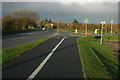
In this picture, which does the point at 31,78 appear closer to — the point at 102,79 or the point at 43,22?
the point at 102,79

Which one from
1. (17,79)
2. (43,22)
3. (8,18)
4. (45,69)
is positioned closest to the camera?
(17,79)

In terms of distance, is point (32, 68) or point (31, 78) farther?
point (32, 68)

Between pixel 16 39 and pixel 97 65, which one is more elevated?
pixel 16 39

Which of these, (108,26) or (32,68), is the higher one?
(108,26)

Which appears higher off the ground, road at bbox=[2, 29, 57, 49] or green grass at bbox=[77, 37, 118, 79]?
road at bbox=[2, 29, 57, 49]

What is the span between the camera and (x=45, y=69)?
7617mm

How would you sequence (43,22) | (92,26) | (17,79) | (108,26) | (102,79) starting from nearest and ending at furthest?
(17,79)
(102,79)
(108,26)
(92,26)
(43,22)

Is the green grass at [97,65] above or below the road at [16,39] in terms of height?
below

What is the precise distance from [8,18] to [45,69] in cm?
3538

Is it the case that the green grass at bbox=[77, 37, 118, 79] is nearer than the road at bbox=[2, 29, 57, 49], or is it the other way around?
the green grass at bbox=[77, 37, 118, 79]

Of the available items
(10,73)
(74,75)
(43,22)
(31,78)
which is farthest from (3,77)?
(43,22)

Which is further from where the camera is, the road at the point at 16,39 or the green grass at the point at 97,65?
the road at the point at 16,39

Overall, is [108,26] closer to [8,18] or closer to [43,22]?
[8,18]

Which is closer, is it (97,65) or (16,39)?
(97,65)
